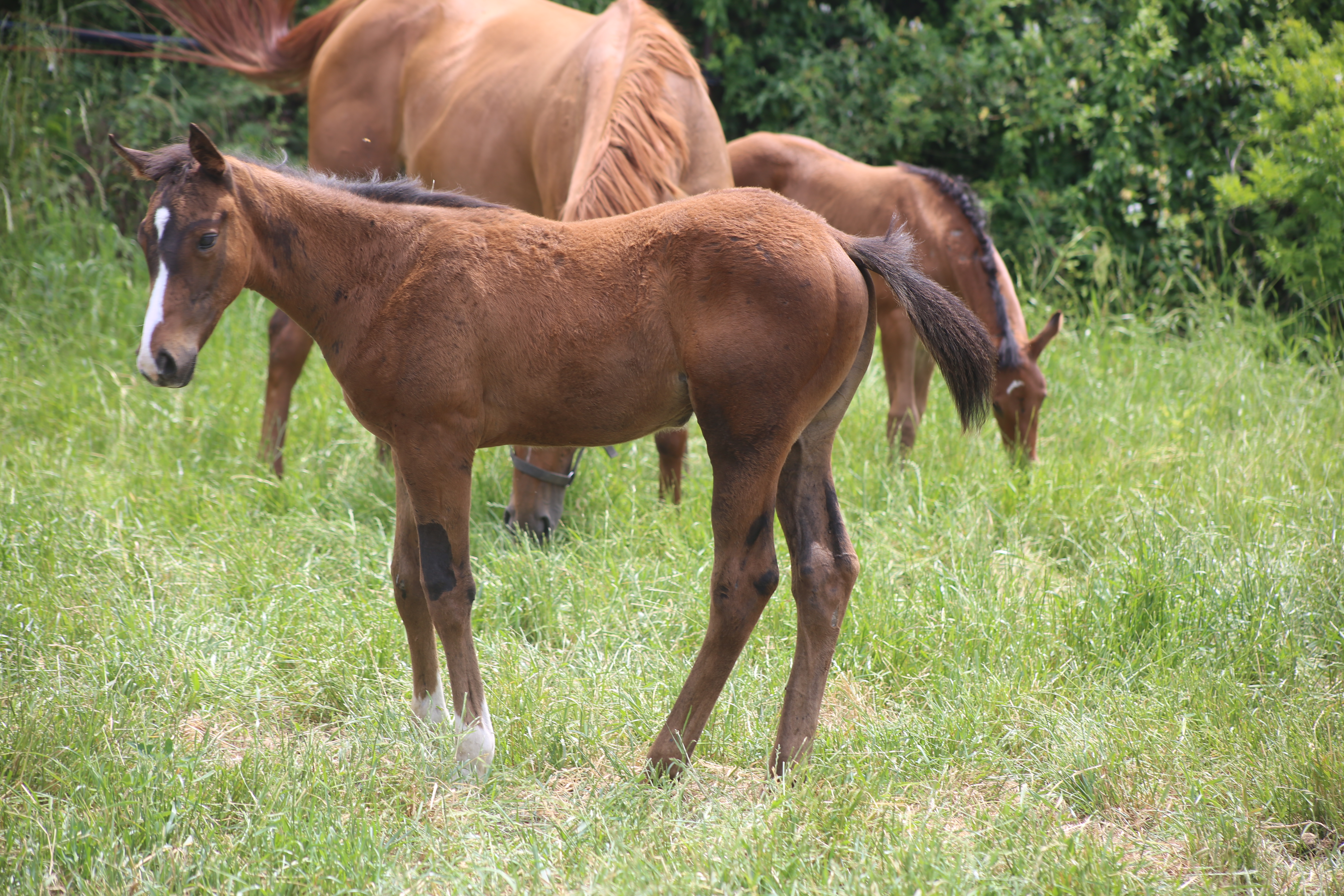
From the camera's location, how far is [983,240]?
5.36 metres

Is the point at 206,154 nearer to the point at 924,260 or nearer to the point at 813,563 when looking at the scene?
the point at 813,563

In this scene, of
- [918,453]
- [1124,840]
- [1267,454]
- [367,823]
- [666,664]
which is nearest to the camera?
[367,823]

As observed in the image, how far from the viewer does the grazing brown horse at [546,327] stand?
94.0 inches

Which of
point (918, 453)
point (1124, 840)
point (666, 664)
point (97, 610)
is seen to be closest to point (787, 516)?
point (666, 664)

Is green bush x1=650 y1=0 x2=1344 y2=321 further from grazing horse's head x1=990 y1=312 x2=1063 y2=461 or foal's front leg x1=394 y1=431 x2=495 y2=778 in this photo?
foal's front leg x1=394 y1=431 x2=495 y2=778

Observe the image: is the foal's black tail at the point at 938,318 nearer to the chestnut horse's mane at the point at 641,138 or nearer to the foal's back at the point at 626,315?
the foal's back at the point at 626,315

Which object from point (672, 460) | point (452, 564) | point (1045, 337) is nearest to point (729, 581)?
point (452, 564)

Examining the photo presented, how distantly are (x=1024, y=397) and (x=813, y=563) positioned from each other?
273 centimetres

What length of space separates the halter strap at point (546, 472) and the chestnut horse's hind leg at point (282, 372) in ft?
6.11

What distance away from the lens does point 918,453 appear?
5234mm

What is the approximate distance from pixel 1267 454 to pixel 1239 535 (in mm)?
994

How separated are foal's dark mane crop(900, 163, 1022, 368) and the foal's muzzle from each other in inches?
143

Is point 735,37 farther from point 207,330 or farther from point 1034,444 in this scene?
point 207,330

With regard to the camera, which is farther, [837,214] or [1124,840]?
[837,214]
